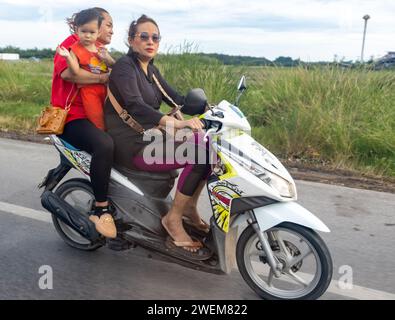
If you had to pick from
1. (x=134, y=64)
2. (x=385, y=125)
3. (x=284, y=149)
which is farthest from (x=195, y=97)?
(x=385, y=125)

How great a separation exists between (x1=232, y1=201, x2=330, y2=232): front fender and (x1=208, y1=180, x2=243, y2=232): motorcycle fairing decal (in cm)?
17

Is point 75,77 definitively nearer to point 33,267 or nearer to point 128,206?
point 128,206

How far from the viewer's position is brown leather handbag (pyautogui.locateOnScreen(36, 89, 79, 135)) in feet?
10.4

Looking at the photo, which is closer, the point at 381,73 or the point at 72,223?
the point at 72,223

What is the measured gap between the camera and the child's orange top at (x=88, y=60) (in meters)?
3.16

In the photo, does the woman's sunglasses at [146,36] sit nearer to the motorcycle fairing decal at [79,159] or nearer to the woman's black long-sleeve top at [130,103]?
the woman's black long-sleeve top at [130,103]

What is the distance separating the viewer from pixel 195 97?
2.65 m

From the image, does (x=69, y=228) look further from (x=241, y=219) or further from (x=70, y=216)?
(x=241, y=219)

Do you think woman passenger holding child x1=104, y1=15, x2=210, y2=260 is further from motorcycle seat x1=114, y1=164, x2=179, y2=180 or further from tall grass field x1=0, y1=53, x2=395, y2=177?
tall grass field x1=0, y1=53, x2=395, y2=177

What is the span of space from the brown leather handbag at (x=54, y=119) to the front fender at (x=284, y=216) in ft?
5.02

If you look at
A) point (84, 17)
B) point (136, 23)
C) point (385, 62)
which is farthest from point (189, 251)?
point (385, 62)

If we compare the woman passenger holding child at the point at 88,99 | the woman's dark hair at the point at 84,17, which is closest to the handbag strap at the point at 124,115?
the woman passenger holding child at the point at 88,99

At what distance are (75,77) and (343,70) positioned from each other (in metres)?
5.49

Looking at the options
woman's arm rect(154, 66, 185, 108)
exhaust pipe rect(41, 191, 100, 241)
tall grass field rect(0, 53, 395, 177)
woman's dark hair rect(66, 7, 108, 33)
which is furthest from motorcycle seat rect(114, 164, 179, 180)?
tall grass field rect(0, 53, 395, 177)
